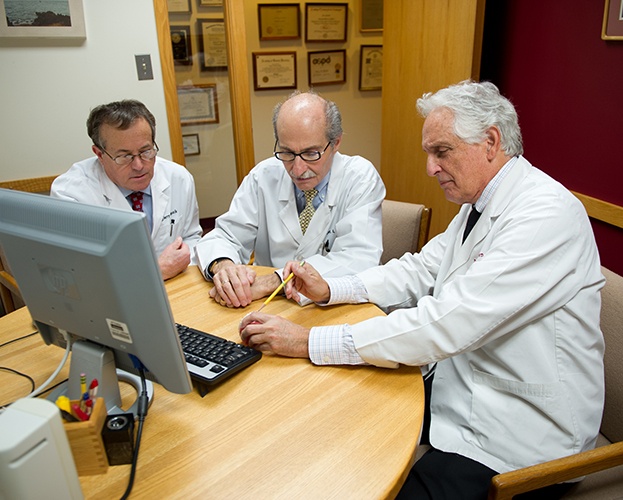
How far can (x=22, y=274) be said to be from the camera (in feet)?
3.17

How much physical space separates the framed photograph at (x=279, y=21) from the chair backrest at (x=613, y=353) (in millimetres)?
3813

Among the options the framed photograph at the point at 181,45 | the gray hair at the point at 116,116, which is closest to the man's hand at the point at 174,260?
the gray hair at the point at 116,116

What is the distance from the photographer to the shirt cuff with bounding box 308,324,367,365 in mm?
1136

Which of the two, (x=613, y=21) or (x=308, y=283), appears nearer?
(x=308, y=283)

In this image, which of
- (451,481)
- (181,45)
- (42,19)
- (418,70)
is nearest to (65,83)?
(42,19)

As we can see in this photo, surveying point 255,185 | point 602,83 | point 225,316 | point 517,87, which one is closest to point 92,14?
point 255,185

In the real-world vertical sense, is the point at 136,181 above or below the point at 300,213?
above

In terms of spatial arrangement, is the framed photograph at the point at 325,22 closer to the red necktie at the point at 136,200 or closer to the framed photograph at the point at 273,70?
the framed photograph at the point at 273,70

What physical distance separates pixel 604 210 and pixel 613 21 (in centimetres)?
79

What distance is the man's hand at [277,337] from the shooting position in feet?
3.87

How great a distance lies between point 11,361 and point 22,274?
1.23 feet

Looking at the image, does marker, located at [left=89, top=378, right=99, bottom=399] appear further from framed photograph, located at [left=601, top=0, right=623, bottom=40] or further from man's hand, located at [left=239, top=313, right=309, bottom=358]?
framed photograph, located at [left=601, top=0, right=623, bottom=40]

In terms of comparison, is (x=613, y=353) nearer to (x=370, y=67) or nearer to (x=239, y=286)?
(x=239, y=286)

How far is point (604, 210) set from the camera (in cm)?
228
